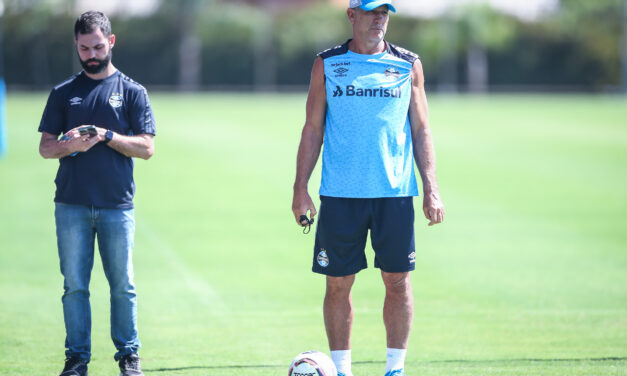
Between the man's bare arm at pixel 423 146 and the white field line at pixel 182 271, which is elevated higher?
the man's bare arm at pixel 423 146

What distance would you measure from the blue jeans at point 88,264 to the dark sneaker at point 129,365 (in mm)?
39

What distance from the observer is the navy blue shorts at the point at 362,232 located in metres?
5.25

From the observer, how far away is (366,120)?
5.20 meters

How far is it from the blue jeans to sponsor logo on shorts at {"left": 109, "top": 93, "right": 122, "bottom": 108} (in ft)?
2.02

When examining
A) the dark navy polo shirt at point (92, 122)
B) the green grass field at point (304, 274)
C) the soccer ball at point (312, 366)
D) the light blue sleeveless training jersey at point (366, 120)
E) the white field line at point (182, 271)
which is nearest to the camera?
the soccer ball at point (312, 366)

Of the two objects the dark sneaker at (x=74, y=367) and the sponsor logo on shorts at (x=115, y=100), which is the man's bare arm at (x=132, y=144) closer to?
the sponsor logo on shorts at (x=115, y=100)

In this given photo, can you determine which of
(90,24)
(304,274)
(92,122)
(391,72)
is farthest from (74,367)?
(304,274)

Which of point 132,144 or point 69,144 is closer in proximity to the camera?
point 69,144

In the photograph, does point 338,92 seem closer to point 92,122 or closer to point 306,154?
point 306,154

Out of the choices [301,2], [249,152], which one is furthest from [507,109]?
[301,2]

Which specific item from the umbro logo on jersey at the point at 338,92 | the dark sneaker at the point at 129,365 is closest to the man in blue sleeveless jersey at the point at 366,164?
the umbro logo on jersey at the point at 338,92

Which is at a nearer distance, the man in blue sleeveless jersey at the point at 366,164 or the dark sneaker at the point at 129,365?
the man in blue sleeveless jersey at the point at 366,164

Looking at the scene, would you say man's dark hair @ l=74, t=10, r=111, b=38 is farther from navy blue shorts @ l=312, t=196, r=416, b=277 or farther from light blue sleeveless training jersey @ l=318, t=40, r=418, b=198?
navy blue shorts @ l=312, t=196, r=416, b=277

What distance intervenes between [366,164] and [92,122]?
1.61 meters
